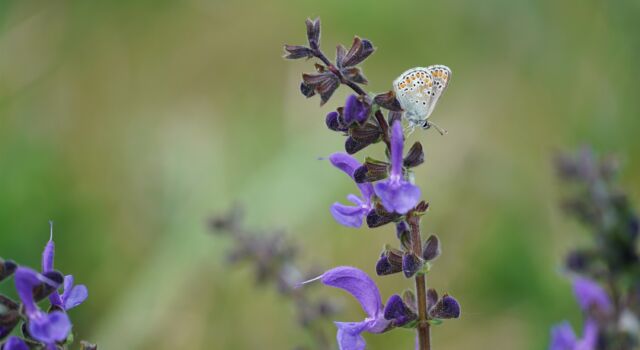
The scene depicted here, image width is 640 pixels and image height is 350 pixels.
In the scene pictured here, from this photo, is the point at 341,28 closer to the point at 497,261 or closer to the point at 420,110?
the point at 497,261

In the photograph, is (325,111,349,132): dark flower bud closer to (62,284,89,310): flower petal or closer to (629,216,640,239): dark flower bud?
(62,284,89,310): flower petal

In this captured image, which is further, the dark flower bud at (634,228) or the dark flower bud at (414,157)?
the dark flower bud at (634,228)

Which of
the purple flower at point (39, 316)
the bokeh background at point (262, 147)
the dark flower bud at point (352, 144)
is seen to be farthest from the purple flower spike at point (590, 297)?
the purple flower at point (39, 316)

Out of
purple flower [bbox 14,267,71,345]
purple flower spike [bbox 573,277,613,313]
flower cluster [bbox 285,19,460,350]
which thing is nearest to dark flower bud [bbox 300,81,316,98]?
flower cluster [bbox 285,19,460,350]

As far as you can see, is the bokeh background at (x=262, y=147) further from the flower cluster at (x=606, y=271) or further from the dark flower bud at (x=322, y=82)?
the dark flower bud at (x=322, y=82)

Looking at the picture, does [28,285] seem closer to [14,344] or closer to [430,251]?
[14,344]

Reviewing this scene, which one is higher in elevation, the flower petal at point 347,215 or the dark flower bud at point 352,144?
the dark flower bud at point 352,144

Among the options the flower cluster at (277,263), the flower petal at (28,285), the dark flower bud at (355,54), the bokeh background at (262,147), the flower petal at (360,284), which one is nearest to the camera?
the flower petal at (28,285)
